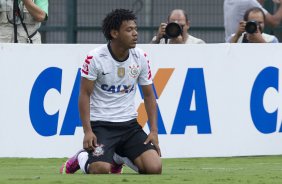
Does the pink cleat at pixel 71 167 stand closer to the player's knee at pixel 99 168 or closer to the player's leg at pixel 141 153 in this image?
the player's knee at pixel 99 168

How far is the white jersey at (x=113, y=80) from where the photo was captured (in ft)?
35.5

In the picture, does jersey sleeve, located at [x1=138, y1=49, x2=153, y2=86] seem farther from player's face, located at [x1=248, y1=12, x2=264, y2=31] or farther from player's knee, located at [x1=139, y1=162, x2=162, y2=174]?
player's face, located at [x1=248, y1=12, x2=264, y2=31]

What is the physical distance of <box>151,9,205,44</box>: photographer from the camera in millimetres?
14359

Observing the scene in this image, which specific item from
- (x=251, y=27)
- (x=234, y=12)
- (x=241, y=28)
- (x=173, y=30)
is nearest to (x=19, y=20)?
(x=173, y=30)

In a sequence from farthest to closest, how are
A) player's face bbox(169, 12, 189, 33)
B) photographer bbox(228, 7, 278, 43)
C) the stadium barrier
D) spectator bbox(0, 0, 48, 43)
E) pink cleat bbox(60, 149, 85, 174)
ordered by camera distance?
1. player's face bbox(169, 12, 189, 33)
2. photographer bbox(228, 7, 278, 43)
3. spectator bbox(0, 0, 48, 43)
4. the stadium barrier
5. pink cleat bbox(60, 149, 85, 174)

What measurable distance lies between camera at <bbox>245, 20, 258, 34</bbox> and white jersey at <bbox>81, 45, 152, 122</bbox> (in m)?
3.66

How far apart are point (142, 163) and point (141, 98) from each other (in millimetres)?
2921

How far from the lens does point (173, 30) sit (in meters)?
14.4

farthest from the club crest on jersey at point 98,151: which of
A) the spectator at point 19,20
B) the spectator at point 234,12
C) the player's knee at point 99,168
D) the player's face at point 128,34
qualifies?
the spectator at point 234,12

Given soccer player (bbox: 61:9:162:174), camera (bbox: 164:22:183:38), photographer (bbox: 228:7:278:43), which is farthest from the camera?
photographer (bbox: 228:7:278:43)

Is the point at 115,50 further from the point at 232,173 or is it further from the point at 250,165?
the point at 250,165

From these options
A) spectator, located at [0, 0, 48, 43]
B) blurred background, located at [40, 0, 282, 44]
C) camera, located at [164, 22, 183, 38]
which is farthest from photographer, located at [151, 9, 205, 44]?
blurred background, located at [40, 0, 282, 44]

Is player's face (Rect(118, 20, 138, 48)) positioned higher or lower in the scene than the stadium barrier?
higher

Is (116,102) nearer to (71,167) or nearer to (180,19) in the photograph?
(71,167)
